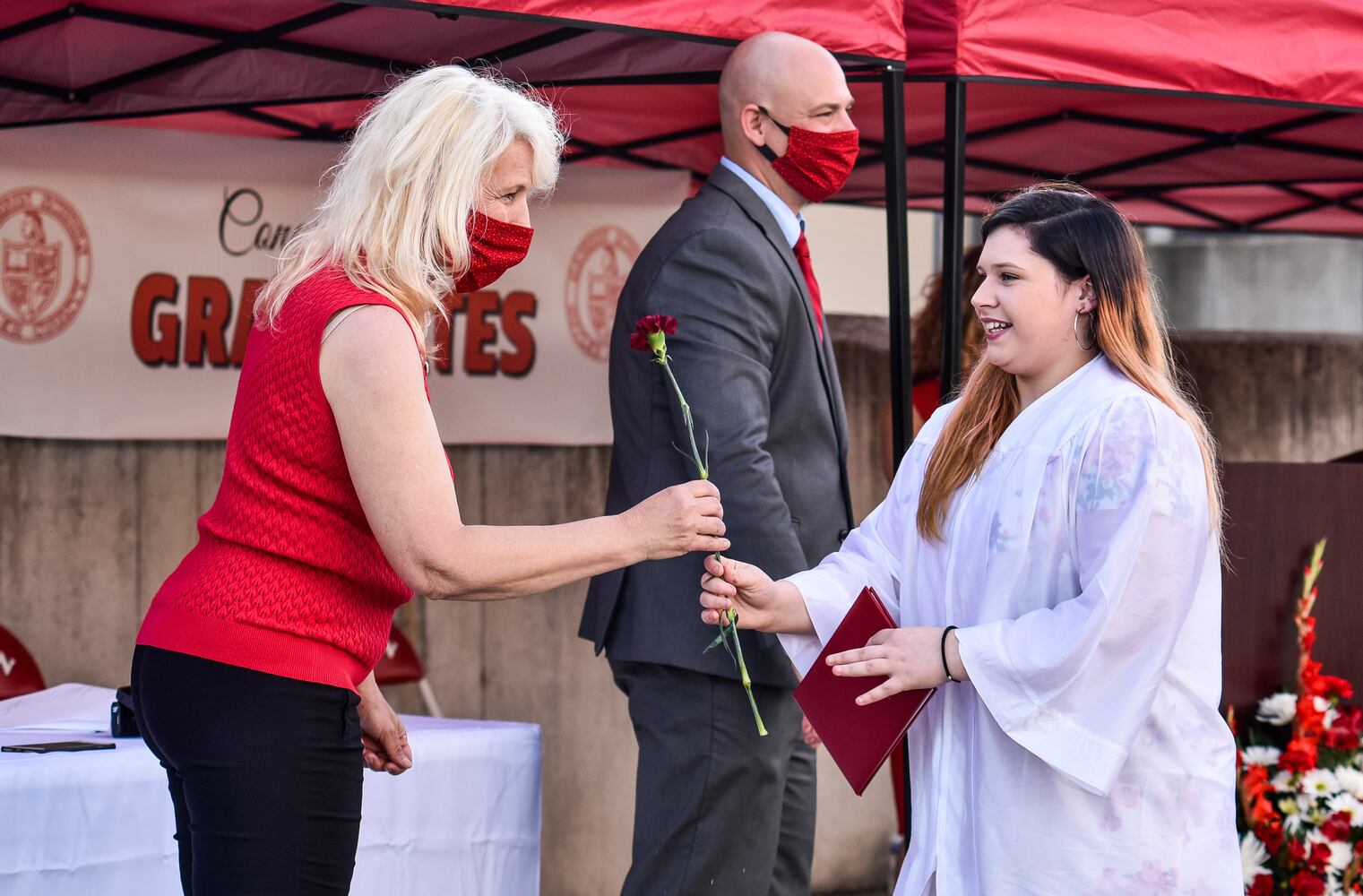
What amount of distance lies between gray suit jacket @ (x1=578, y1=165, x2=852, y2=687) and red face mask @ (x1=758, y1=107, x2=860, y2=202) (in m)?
0.09

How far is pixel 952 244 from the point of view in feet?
11.1

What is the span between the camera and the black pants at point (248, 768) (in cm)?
180

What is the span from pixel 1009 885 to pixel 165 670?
1.14 m

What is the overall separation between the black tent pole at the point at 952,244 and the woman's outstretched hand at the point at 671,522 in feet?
4.64

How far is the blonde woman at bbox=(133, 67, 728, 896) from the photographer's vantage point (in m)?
1.79

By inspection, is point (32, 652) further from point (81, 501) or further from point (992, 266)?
point (992, 266)

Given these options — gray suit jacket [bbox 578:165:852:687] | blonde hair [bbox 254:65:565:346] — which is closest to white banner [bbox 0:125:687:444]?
gray suit jacket [bbox 578:165:852:687]

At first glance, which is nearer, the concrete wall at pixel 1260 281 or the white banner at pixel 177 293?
the white banner at pixel 177 293

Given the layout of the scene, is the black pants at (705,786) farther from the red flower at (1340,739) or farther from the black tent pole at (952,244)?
the red flower at (1340,739)

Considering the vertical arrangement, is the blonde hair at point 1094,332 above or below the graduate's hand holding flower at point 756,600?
above

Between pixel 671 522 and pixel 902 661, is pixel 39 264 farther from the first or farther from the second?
pixel 902 661

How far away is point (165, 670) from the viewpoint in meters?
1.83

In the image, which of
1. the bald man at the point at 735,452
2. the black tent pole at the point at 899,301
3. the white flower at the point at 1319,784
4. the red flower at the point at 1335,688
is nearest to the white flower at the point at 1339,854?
the white flower at the point at 1319,784

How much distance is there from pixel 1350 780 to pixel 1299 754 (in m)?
0.15
